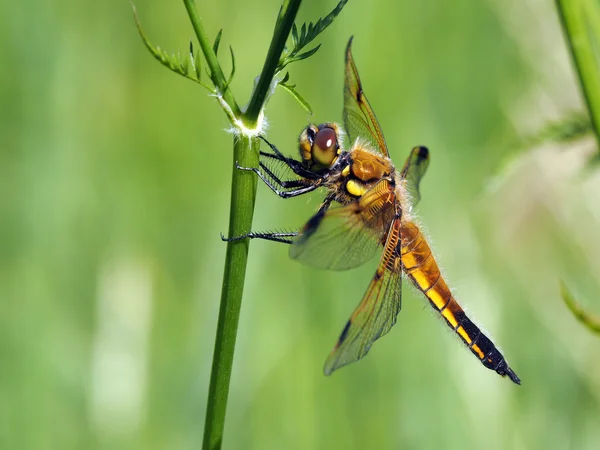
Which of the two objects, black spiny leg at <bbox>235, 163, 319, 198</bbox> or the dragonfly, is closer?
the dragonfly

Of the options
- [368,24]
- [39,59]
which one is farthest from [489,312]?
[39,59]

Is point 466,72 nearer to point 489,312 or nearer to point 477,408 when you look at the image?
point 489,312

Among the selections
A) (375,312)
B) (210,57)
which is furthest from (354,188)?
(210,57)

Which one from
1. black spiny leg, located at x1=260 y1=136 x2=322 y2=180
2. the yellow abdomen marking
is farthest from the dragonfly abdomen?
black spiny leg, located at x1=260 y1=136 x2=322 y2=180

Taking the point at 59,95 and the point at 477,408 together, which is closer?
the point at 477,408

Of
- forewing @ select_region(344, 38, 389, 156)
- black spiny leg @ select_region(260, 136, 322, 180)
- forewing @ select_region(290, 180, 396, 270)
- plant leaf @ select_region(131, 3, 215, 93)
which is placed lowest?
forewing @ select_region(290, 180, 396, 270)

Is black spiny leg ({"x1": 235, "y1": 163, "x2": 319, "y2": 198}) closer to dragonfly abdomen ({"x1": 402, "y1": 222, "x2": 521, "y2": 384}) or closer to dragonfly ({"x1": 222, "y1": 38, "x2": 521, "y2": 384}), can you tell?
dragonfly ({"x1": 222, "y1": 38, "x2": 521, "y2": 384})

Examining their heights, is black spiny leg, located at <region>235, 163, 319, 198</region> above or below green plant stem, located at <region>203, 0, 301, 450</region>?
above
